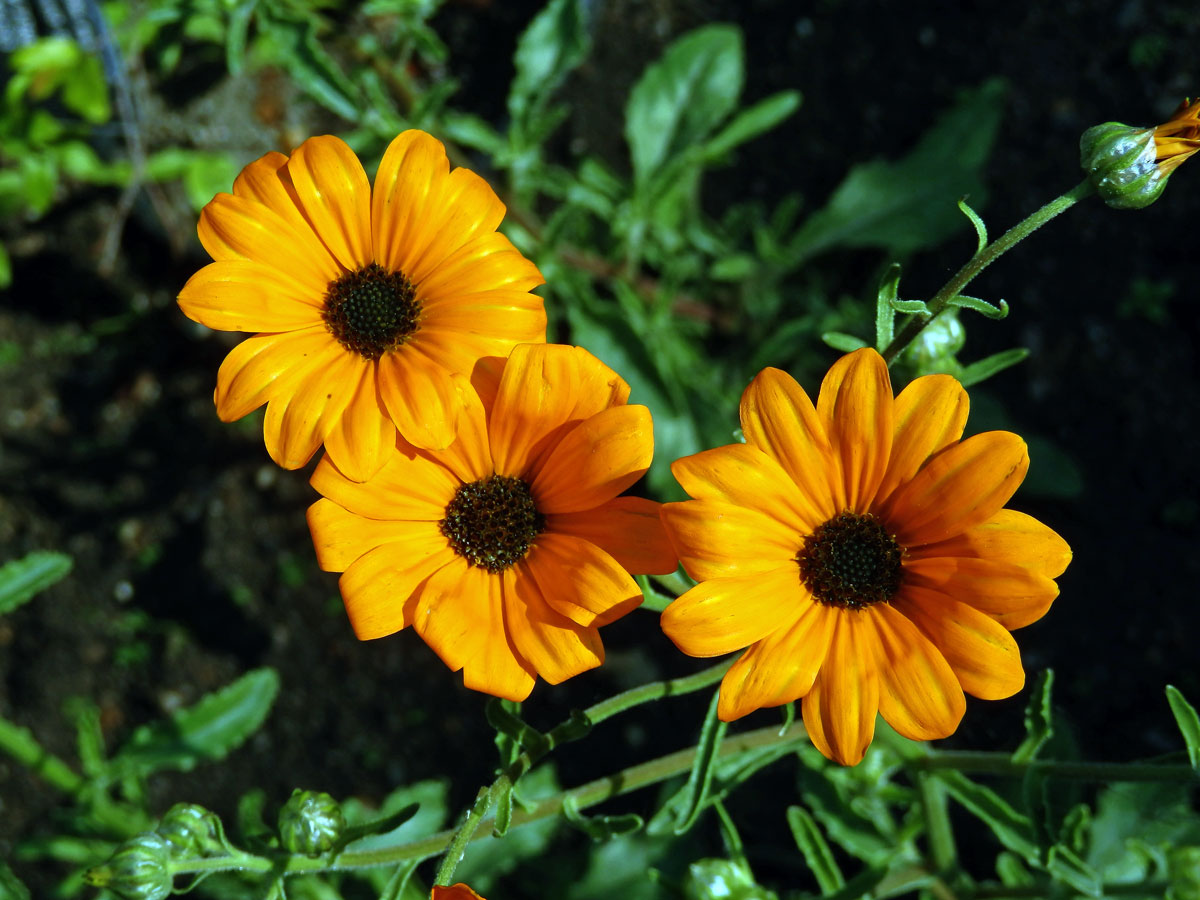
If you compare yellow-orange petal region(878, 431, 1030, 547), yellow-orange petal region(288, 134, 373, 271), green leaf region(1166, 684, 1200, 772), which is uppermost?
yellow-orange petal region(288, 134, 373, 271)

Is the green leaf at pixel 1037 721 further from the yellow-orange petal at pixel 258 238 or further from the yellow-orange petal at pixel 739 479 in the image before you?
the yellow-orange petal at pixel 258 238

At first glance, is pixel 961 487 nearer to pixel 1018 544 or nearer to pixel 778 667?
pixel 1018 544

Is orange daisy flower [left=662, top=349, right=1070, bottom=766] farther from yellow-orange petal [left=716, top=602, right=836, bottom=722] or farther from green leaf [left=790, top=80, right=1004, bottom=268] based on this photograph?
green leaf [left=790, top=80, right=1004, bottom=268]

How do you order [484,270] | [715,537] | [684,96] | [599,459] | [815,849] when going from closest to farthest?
[715,537], [599,459], [484,270], [815,849], [684,96]

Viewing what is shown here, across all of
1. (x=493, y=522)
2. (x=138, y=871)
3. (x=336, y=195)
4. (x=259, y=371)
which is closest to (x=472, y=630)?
(x=493, y=522)

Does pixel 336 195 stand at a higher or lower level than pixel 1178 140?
higher

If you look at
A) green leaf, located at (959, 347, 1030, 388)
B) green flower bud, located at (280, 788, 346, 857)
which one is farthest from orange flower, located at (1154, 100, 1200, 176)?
green flower bud, located at (280, 788, 346, 857)
